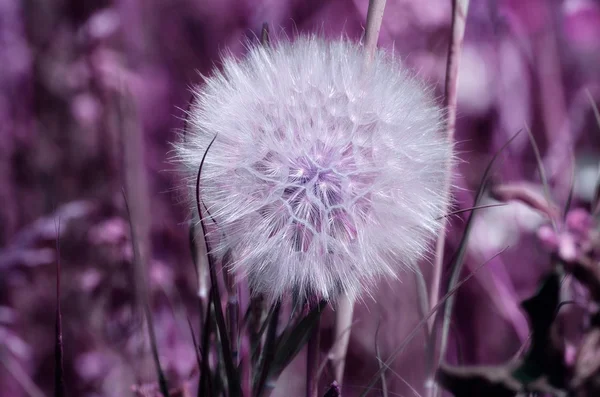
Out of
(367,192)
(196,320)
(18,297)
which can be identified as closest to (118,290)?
(196,320)

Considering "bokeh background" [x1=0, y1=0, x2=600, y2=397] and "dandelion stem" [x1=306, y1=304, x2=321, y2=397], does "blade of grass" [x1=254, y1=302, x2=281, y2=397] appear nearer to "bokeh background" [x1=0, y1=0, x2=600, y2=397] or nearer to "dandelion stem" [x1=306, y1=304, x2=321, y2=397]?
"dandelion stem" [x1=306, y1=304, x2=321, y2=397]

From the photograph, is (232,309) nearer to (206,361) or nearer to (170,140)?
(206,361)

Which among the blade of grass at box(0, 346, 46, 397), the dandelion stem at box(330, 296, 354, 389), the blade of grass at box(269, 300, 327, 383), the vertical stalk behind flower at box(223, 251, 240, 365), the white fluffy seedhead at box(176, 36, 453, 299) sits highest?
the white fluffy seedhead at box(176, 36, 453, 299)

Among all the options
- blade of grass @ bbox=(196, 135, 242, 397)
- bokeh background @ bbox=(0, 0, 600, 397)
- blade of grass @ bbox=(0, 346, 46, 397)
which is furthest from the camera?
bokeh background @ bbox=(0, 0, 600, 397)

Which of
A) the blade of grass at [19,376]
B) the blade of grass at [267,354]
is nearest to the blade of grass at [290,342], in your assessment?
the blade of grass at [267,354]

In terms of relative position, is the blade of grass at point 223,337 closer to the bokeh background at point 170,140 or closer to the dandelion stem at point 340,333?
the dandelion stem at point 340,333

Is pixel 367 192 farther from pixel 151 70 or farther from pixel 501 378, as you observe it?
pixel 151 70

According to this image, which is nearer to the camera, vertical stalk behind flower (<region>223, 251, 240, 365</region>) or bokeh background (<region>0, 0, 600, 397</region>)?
vertical stalk behind flower (<region>223, 251, 240, 365</region>)

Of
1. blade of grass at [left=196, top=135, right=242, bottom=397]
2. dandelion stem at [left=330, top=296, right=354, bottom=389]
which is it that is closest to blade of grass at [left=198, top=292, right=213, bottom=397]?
blade of grass at [left=196, top=135, right=242, bottom=397]
